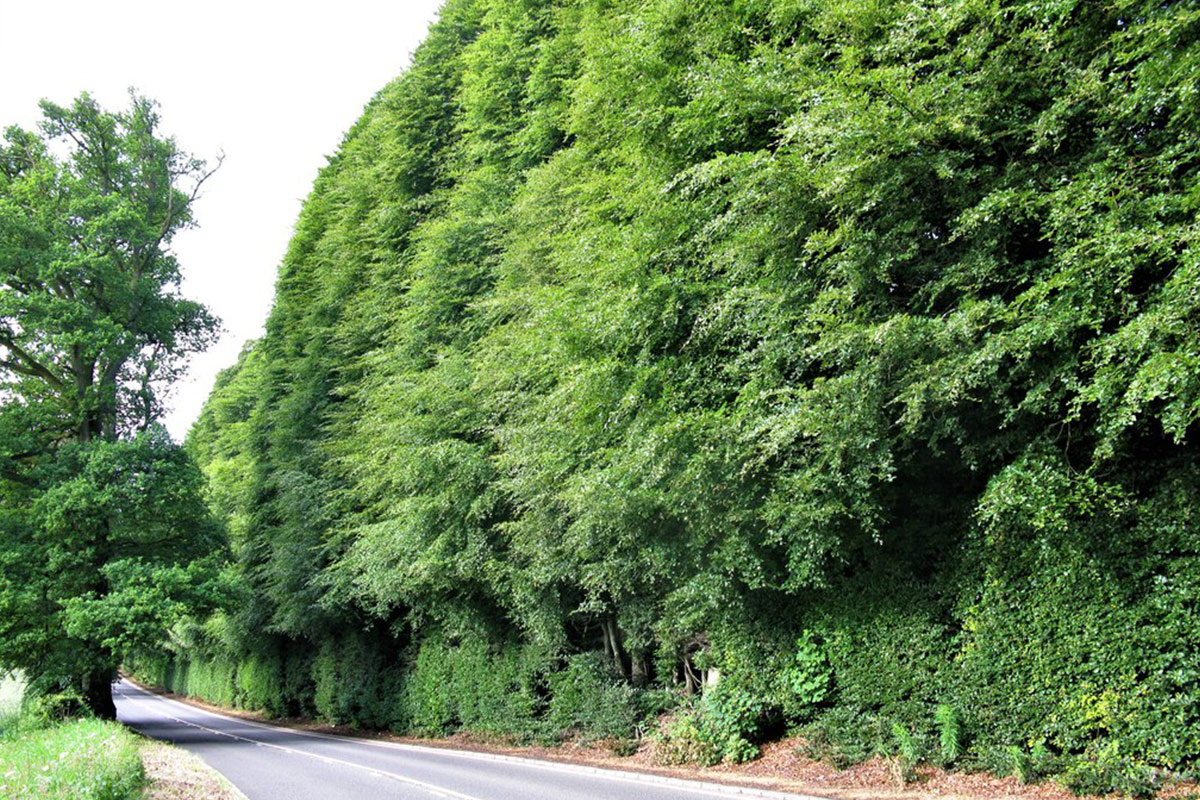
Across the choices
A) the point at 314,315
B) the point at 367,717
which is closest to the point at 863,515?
the point at 367,717

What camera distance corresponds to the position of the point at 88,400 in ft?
74.6

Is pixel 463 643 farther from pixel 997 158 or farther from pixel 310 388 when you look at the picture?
pixel 997 158

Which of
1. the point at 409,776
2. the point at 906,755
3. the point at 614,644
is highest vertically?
the point at 614,644

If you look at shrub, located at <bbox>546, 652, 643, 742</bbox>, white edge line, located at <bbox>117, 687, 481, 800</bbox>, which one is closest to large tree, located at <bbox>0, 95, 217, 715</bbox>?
white edge line, located at <bbox>117, 687, 481, 800</bbox>

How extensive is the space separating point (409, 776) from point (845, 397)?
29.0 feet

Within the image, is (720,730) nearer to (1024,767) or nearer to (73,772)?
(1024,767)

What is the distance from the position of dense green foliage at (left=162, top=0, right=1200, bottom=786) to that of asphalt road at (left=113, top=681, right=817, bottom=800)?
6.01 feet

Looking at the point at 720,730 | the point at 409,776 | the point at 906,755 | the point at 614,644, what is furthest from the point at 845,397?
the point at 614,644

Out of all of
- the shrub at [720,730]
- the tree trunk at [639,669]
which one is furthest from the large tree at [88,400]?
the shrub at [720,730]

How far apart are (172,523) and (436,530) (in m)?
10.7

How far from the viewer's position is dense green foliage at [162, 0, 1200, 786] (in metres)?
7.36

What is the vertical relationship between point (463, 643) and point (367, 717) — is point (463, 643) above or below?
above

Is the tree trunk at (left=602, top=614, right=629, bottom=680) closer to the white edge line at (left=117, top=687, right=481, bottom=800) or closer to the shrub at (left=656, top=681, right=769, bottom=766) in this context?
the shrub at (left=656, top=681, right=769, bottom=766)

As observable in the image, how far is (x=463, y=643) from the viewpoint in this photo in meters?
20.1
